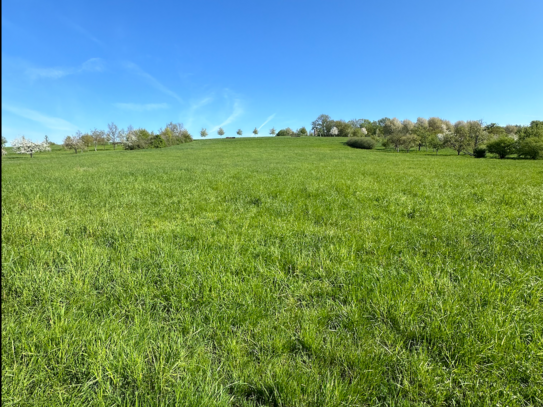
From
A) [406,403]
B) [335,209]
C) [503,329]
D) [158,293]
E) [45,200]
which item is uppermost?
[45,200]

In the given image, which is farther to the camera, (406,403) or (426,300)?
(426,300)

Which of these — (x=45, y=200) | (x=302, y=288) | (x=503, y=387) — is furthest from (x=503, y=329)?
(x=45, y=200)

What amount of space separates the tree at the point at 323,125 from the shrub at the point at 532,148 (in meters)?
101

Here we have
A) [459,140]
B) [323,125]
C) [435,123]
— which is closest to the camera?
[459,140]

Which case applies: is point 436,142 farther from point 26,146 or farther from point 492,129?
point 26,146

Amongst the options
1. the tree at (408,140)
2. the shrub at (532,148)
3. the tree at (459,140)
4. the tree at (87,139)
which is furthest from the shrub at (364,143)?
the tree at (87,139)

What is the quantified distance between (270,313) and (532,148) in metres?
53.3

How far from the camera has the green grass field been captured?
7.68 feet

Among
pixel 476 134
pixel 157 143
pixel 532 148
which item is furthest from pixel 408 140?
pixel 157 143

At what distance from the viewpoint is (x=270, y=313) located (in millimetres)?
3152

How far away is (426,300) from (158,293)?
10.9 feet

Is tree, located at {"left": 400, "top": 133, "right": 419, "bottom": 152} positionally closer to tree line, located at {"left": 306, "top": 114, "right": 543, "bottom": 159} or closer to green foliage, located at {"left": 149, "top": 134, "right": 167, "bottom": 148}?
tree line, located at {"left": 306, "top": 114, "right": 543, "bottom": 159}

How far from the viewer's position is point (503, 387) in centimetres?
237

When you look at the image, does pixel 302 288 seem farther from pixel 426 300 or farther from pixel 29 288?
pixel 29 288
